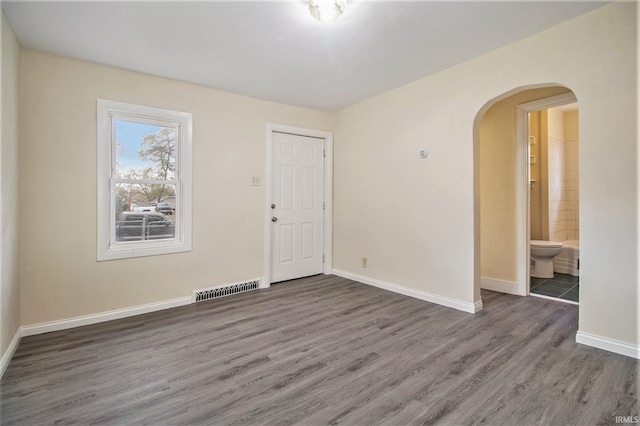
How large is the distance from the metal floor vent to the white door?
1.17 ft

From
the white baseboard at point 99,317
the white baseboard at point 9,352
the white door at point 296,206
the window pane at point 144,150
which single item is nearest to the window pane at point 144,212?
the window pane at point 144,150

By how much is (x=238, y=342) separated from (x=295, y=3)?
99.9 inches

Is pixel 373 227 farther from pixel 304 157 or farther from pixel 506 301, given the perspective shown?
pixel 506 301

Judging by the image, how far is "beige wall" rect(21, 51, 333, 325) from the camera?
8.57 feet

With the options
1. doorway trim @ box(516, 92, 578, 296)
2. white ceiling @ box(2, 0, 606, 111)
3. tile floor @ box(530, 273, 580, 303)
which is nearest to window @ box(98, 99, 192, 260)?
white ceiling @ box(2, 0, 606, 111)

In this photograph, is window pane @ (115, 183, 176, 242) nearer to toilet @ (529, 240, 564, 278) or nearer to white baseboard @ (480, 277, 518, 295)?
white baseboard @ (480, 277, 518, 295)

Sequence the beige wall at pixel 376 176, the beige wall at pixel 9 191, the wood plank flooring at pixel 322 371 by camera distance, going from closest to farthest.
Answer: the wood plank flooring at pixel 322 371
the beige wall at pixel 9 191
the beige wall at pixel 376 176

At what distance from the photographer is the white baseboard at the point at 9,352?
201 cm

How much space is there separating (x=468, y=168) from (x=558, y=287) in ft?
7.33

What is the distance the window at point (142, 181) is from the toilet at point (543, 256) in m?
4.54

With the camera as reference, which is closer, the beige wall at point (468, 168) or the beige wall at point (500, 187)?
the beige wall at point (468, 168)

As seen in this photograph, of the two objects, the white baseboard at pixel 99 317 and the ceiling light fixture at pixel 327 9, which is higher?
the ceiling light fixture at pixel 327 9

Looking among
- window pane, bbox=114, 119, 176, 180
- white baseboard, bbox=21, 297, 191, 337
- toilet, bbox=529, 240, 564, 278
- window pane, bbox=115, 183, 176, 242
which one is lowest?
white baseboard, bbox=21, 297, 191, 337

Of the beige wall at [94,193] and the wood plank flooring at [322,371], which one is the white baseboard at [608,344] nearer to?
the wood plank flooring at [322,371]
